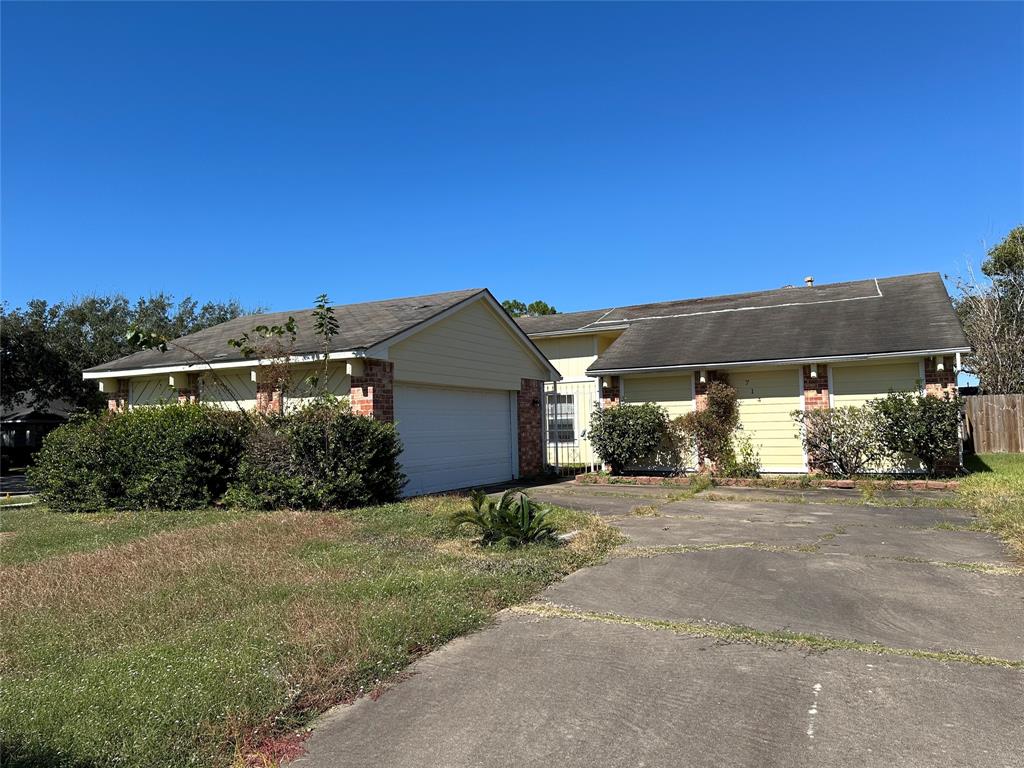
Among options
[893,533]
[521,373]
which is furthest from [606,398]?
[893,533]

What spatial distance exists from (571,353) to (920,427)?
1046 cm

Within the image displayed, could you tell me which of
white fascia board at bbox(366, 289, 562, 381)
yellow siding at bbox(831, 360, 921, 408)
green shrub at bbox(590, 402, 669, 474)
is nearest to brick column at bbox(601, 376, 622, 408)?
green shrub at bbox(590, 402, 669, 474)

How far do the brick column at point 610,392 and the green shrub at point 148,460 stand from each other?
28.5 feet

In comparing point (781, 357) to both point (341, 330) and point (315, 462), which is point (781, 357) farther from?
point (315, 462)

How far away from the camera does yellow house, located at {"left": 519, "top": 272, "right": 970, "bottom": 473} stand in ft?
46.0

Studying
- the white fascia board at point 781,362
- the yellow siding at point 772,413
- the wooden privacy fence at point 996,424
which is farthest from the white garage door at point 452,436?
the wooden privacy fence at point 996,424

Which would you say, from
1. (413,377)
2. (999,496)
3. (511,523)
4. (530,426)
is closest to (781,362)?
(999,496)

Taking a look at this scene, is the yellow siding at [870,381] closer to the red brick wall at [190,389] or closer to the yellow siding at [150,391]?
the red brick wall at [190,389]

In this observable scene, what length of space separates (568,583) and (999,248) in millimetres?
29930

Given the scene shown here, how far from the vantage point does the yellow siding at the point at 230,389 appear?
14.1m

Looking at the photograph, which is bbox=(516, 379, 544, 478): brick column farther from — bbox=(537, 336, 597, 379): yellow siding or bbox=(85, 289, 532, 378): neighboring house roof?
bbox=(537, 336, 597, 379): yellow siding

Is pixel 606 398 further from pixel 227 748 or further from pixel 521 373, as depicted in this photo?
pixel 227 748

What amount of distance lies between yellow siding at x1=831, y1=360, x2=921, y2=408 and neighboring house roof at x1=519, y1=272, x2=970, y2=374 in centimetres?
55

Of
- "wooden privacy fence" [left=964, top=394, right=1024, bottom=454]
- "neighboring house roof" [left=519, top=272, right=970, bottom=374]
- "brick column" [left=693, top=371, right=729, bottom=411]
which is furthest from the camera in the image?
"wooden privacy fence" [left=964, top=394, right=1024, bottom=454]
